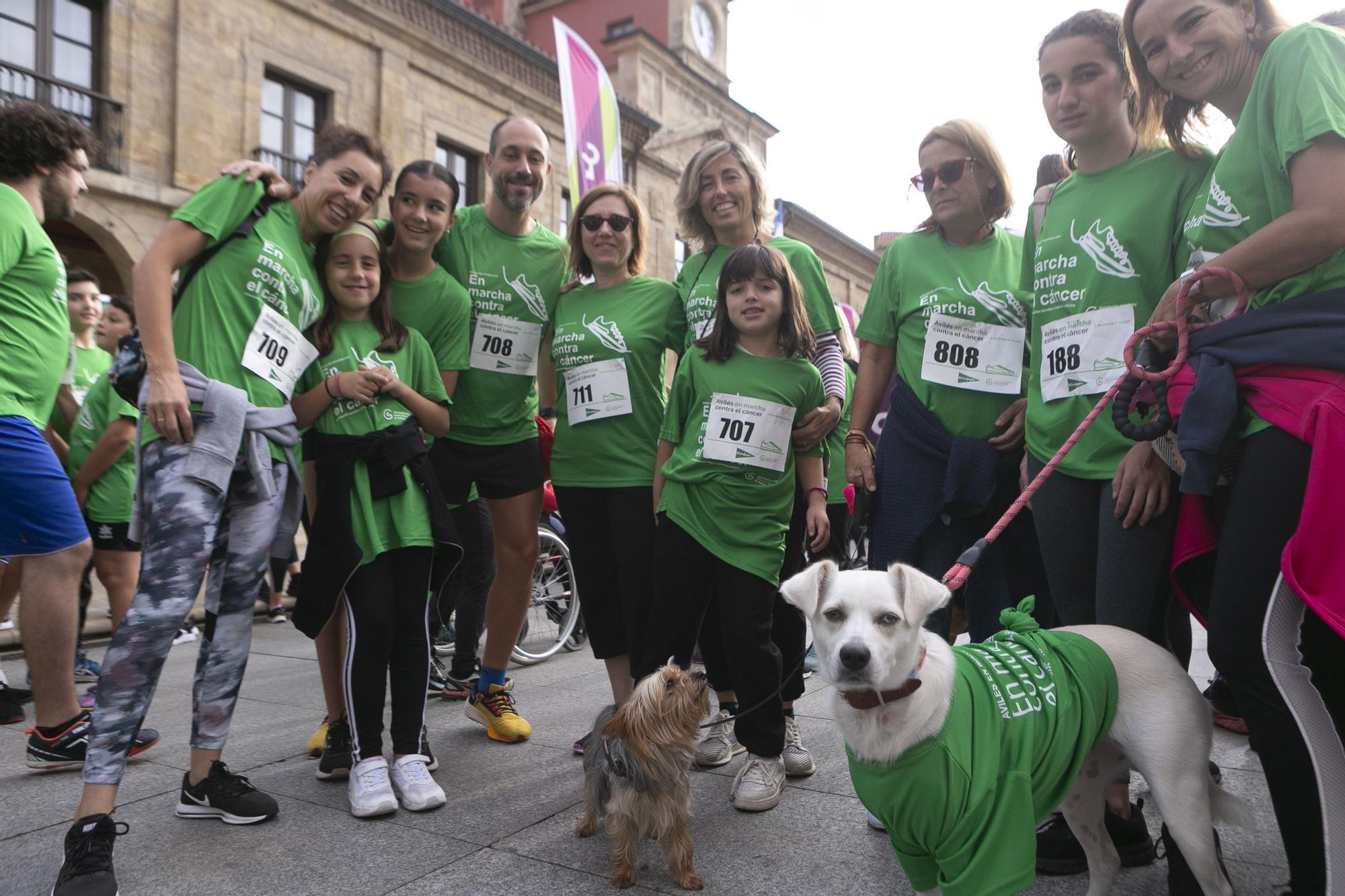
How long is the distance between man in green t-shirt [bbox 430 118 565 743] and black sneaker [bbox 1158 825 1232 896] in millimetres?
2435

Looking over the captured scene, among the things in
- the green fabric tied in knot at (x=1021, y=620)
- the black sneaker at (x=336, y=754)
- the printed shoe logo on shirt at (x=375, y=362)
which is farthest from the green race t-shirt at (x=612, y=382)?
the green fabric tied in knot at (x=1021, y=620)

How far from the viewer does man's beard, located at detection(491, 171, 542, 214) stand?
144 inches

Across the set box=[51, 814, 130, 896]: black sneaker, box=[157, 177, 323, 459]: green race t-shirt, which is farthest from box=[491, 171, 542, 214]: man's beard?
box=[51, 814, 130, 896]: black sneaker

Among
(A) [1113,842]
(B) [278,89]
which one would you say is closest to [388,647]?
(A) [1113,842]

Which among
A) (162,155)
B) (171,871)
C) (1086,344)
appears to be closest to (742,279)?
(1086,344)

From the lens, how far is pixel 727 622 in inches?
121

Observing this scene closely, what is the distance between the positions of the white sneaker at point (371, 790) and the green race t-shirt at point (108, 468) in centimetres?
275

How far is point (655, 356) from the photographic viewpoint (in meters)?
3.60

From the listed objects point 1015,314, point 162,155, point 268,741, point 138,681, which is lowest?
point 268,741

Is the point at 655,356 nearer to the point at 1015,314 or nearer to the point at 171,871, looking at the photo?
the point at 1015,314

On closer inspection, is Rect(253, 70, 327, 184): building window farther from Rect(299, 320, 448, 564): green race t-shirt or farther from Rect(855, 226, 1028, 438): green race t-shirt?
Rect(855, 226, 1028, 438): green race t-shirt

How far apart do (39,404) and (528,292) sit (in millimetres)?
1739

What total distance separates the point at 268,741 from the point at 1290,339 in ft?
12.5

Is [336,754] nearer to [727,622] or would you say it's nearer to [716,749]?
[716,749]
